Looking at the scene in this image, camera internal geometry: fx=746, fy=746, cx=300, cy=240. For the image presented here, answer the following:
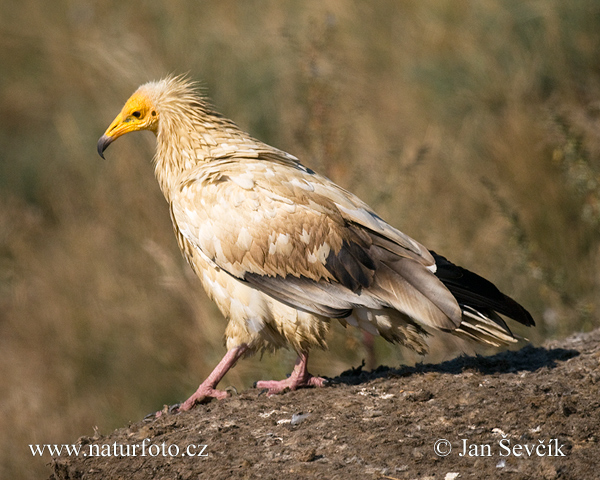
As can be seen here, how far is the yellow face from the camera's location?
→ 17.3 ft

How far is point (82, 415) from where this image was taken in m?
8.24

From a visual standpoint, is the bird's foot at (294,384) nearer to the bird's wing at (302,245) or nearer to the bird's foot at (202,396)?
the bird's foot at (202,396)

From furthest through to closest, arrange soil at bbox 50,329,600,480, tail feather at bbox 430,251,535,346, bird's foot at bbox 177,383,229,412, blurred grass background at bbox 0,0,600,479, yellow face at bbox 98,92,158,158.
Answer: blurred grass background at bbox 0,0,600,479, yellow face at bbox 98,92,158,158, bird's foot at bbox 177,383,229,412, tail feather at bbox 430,251,535,346, soil at bbox 50,329,600,480

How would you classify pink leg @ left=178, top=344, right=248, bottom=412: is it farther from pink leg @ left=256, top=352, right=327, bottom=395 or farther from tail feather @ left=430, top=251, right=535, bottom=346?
tail feather @ left=430, top=251, right=535, bottom=346

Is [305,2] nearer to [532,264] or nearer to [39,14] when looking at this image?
[39,14]

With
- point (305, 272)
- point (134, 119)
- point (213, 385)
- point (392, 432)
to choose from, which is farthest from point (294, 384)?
point (134, 119)

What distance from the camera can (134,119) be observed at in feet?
17.5

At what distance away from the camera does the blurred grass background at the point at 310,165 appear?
24.5 feet

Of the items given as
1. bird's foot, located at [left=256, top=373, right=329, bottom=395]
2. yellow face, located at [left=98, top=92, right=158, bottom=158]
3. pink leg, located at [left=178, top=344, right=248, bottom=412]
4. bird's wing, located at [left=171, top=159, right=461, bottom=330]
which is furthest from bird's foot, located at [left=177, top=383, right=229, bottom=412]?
yellow face, located at [left=98, top=92, right=158, bottom=158]

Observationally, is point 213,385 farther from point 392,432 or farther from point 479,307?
point 479,307

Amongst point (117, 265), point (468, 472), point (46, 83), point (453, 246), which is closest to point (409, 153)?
point (453, 246)

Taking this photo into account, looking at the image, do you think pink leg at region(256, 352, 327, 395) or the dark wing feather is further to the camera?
pink leg at region(256, 352, 327, 395)

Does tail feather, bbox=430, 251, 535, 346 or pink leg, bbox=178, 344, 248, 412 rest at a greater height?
tail feather, bbox=430, 251, 535, 346

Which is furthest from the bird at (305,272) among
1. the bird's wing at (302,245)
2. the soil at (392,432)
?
the soil at (392,432)
